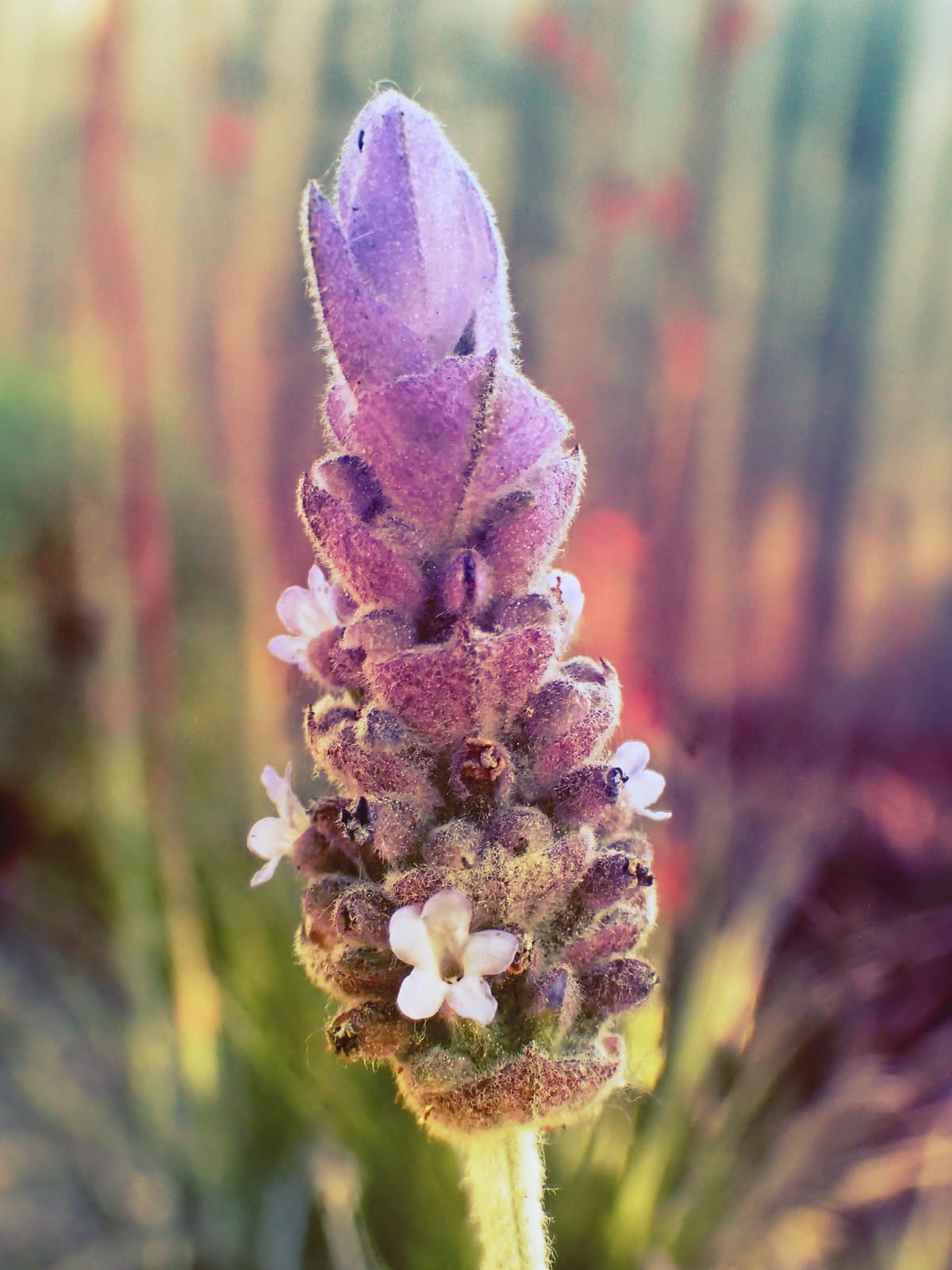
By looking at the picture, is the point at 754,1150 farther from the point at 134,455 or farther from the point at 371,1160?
the point at 134,455

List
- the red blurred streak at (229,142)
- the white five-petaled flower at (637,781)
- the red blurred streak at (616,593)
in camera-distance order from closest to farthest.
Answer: the white five-petaled flower at (637,781) → the red blurred streak at (616,593) → the red blurred streak at (229,142)

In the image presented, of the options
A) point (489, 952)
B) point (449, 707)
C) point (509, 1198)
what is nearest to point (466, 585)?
point (449, 707)

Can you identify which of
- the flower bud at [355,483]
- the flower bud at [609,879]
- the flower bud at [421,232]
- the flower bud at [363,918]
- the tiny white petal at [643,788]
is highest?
the flower bud at [421,232]

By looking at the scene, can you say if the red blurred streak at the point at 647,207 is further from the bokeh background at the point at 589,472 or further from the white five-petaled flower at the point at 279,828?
the white five-petaled flower at the point at 279,828

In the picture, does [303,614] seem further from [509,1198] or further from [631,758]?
[509,1198]

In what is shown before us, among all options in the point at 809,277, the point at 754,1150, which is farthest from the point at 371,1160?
the point at 809,277

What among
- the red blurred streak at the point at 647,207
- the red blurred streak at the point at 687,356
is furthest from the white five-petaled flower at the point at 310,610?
the red blurred streak at the point at 647,207

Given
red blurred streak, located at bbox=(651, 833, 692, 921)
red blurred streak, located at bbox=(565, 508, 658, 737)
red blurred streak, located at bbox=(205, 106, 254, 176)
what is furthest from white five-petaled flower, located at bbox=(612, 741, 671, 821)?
red blurred streak, located at bbox=(205, 106, 254, 176)
